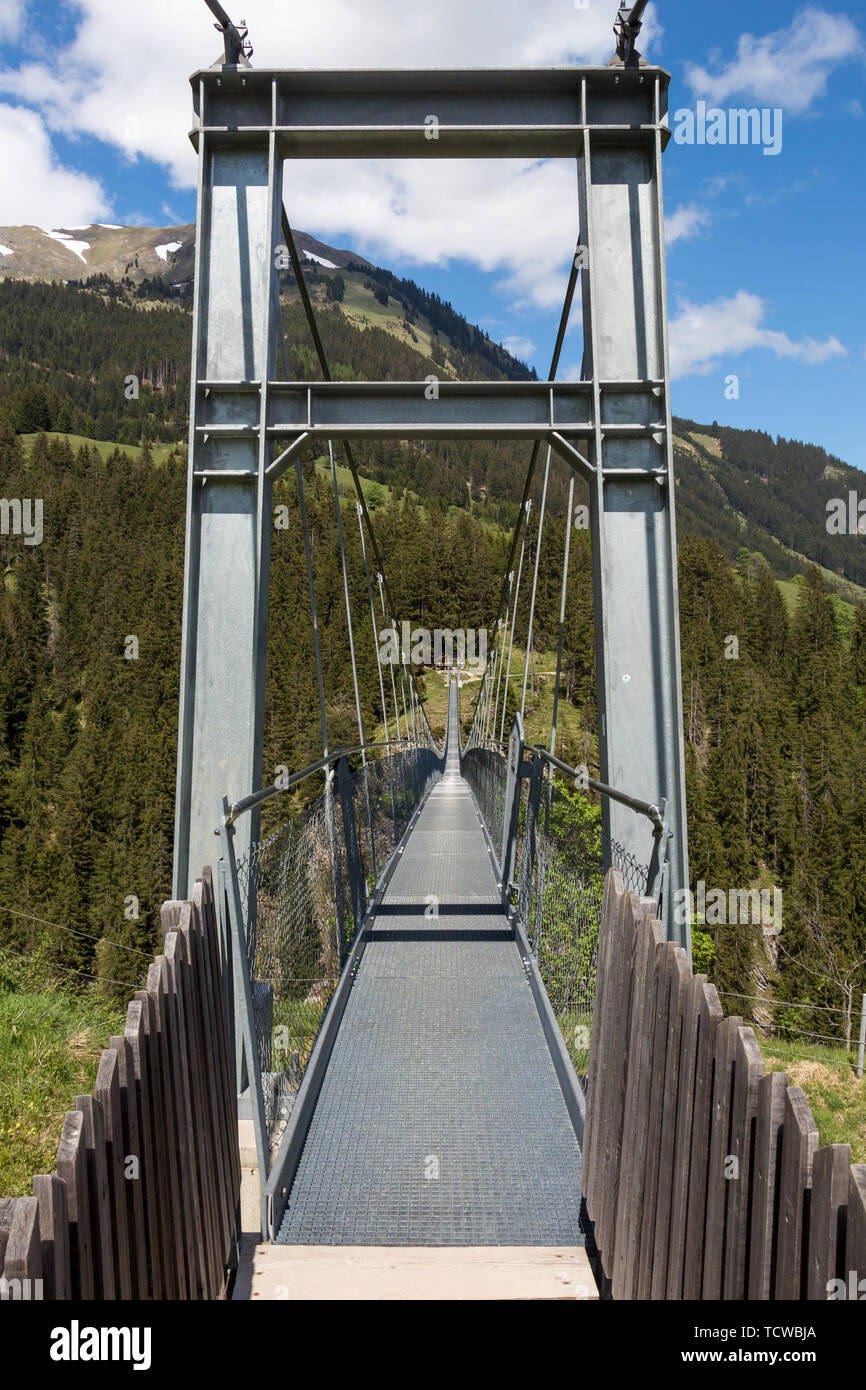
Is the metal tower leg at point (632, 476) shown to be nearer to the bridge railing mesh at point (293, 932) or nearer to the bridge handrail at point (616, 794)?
the bridge handrail at point (616, 794)

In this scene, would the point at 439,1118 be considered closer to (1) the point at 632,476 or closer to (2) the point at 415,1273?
(2) the point at 415,1273

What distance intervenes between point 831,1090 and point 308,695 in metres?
43.5

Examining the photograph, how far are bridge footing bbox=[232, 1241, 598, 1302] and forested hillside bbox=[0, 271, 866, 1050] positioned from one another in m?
25.5

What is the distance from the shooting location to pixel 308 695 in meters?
56.6

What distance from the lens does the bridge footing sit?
2637 millimetres

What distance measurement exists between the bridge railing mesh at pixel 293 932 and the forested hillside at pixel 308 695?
76.1 feet

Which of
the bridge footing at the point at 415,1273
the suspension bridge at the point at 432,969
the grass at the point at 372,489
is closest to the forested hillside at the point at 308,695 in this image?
the grass at the point at 372,489

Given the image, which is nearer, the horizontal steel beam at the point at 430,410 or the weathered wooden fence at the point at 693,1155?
the weathered wooden fence at the point at 693,1155

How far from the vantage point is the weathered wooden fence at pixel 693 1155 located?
4.74 feet

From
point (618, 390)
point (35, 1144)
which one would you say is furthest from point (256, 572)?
point (35, 1144)

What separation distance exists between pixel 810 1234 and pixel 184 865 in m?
3.40

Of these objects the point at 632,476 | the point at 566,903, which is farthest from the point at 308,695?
the point at 632,476

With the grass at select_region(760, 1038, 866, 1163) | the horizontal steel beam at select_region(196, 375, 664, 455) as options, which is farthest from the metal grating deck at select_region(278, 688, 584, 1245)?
the grass at select_region(760, 1038, 866, 1163)

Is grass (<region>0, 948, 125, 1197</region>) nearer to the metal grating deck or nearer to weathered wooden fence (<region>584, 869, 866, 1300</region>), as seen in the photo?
the metal grating deck
